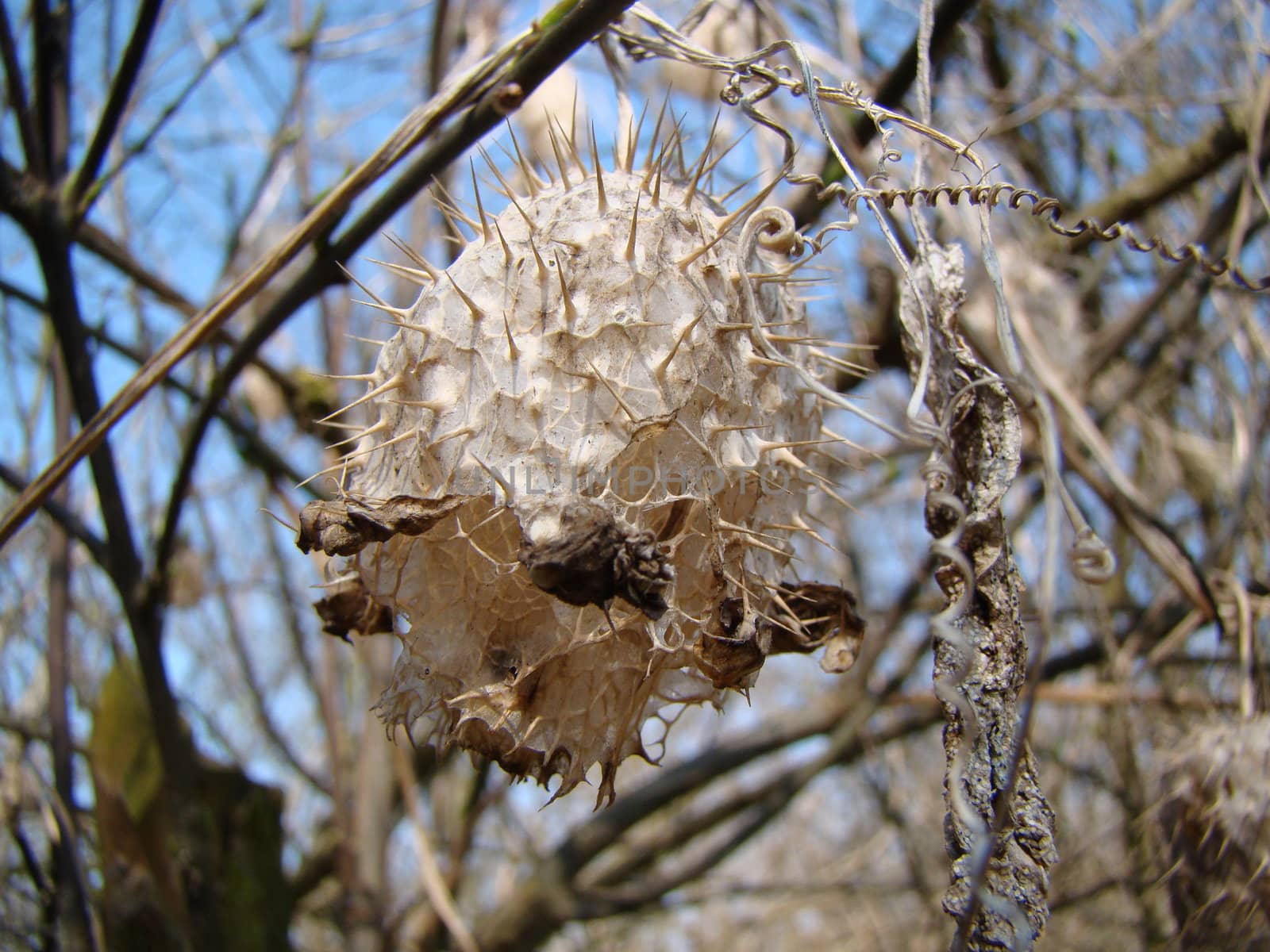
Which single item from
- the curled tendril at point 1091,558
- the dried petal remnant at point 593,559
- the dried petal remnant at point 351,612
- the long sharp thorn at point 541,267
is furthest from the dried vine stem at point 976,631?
the dried petal remnant at point 351,612

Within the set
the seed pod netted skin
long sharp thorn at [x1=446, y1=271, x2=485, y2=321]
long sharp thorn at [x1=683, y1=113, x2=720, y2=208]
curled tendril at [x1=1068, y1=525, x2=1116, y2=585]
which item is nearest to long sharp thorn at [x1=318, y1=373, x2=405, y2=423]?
the seed pod netted skin

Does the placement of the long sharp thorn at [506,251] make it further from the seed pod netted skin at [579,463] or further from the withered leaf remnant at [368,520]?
the withered leaf remnant at [368,520]

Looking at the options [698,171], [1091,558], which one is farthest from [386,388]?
[1091,558]

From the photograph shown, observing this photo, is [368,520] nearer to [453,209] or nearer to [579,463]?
[579,463]

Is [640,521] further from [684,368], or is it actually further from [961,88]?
[961,88]

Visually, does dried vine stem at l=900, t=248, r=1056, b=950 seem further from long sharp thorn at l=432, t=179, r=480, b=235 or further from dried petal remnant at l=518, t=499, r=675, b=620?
long sharp thorn at l=432, t=179, r=480, b=235

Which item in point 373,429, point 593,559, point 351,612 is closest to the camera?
point 593,559

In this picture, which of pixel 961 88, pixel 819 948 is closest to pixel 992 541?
pixel 961 88
